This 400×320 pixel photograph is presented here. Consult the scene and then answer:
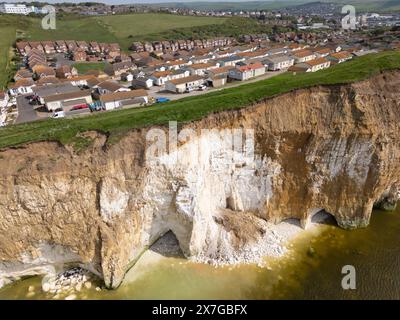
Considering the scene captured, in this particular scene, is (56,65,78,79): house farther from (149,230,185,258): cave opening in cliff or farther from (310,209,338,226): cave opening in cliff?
(310,209,338,226): cave opening in cliff

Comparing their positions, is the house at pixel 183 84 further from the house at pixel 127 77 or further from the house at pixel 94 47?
the house at pixel 94 47

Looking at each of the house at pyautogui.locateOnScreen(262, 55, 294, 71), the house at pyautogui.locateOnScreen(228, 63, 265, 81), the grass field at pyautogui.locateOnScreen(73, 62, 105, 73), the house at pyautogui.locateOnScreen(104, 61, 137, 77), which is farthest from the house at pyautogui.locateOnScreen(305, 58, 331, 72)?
the grass field at pyautogui.locateOnScreen(73, 62, 105, 73)

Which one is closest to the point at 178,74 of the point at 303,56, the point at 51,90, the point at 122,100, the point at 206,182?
the point at 122,100

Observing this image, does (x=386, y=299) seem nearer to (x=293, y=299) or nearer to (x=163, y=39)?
(x=293, y=299)

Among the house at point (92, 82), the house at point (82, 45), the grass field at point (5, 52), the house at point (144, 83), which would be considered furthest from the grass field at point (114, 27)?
the house at point (144, 83)

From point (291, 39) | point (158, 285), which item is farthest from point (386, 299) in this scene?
point (291, 39)

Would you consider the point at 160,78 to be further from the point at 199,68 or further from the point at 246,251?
the point at 246,251

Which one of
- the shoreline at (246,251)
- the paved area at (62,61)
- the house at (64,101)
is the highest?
the paved area at (62,61)
